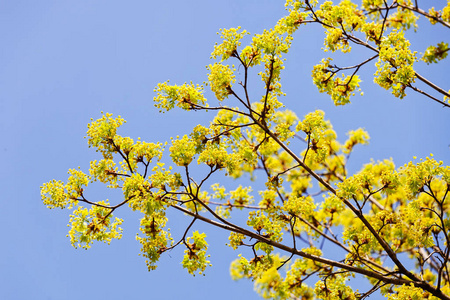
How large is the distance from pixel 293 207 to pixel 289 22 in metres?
3.29

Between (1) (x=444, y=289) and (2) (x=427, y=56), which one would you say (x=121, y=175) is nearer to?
(2) (x=427, y=56)

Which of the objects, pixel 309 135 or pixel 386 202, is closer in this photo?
pixel 309 135

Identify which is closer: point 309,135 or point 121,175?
point 121,175

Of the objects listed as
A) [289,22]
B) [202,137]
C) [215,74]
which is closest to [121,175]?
[202,137]

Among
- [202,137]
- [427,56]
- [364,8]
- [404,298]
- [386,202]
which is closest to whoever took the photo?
[404,298]

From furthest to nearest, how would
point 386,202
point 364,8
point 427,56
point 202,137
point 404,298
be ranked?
point 386,202, point 364,8, point 427,56, point 202,137, point 404,298

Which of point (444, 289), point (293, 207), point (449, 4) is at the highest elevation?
point (449, 4)

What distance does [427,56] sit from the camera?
23.1ft

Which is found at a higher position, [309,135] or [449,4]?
[449,4]

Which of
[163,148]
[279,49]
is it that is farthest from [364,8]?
[163,148]

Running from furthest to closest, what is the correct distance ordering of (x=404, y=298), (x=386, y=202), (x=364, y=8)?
(x=386, y=202), (x=364, y=8), (x=404, y=298)

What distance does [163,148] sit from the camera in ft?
20.4

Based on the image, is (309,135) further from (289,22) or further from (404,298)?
(404,298)

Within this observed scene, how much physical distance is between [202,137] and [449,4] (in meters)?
4.85
